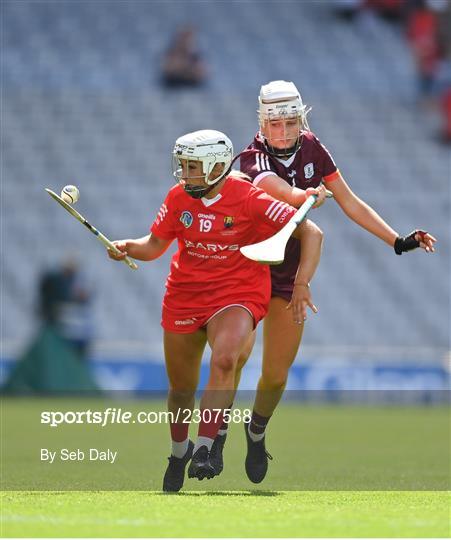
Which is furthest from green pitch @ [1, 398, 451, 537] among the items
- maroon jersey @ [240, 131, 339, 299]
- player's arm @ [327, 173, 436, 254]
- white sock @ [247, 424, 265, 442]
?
player's arm @ [327, 173, 436, 254]

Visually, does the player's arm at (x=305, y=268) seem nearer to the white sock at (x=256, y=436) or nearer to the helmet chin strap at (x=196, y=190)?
the helmet chin strap at (x=196, y=190)

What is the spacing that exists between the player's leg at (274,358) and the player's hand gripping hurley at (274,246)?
92cm

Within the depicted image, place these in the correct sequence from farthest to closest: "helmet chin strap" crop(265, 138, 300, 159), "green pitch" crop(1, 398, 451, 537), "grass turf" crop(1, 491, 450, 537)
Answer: "helmet chin strap" crop(265, 138, 300, 159) < "green pitch" crop(1, 398, 451, 537) < "grass turf" crop(1, 491, 450, 537)

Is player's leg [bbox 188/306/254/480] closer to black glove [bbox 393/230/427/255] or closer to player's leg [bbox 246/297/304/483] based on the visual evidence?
player's leg [bbox 246/297/304/483]

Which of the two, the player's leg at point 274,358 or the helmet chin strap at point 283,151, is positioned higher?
the helmet chin strap at point 283,151

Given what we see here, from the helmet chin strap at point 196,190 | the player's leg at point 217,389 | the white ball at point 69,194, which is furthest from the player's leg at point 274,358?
the white ball at point 69,194

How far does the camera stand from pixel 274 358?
325 inches

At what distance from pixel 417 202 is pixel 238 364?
15023mm

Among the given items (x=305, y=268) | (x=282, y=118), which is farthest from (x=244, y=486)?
(x=282, y=118)

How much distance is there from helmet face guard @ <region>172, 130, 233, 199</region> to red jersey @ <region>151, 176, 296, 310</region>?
110 mm

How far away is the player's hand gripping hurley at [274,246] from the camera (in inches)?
282

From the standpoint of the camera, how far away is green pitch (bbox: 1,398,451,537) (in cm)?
596

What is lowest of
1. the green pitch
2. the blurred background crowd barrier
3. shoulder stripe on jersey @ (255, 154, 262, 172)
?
the blurred background crowd barrier

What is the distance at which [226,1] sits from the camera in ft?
80.9
